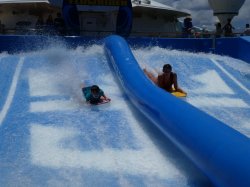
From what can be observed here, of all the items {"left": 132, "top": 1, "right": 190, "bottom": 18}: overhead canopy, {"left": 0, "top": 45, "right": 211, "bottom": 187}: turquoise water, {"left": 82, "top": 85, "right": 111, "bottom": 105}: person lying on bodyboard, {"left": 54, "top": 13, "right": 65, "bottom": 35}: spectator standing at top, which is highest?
{"left": 132, "top": 1, "right": 190, "bottom": 18}: overhead canopy

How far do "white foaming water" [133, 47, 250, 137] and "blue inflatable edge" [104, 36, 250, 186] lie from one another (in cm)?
99

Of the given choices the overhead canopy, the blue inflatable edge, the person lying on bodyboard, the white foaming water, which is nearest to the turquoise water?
the person lying on bodyboard

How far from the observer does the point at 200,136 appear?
3195 mm

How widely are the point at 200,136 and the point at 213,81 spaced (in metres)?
4.02

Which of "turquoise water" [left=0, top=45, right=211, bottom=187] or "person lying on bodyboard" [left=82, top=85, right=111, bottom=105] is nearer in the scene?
"turquoise water" [left=0, top=45, right=211, bottom=187]

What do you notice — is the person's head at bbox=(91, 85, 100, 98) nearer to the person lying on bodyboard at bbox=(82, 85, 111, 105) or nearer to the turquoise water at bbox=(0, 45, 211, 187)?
the person lying on bodyboard at bbox=(82, 85, 111, 105)

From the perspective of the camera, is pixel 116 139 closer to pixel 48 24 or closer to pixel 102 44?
pixel 102 44

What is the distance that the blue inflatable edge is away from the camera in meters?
2.68

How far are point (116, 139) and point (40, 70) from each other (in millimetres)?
3245

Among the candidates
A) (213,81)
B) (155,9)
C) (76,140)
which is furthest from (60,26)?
(76,140)

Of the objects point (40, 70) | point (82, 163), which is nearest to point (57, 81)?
point (40, 70)

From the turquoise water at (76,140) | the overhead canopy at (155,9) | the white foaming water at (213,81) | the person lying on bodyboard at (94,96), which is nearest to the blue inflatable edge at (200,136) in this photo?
the turquoise water at (76,140)

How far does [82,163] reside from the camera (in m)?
3.73

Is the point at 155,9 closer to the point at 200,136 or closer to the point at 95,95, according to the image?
the point at 95,95
